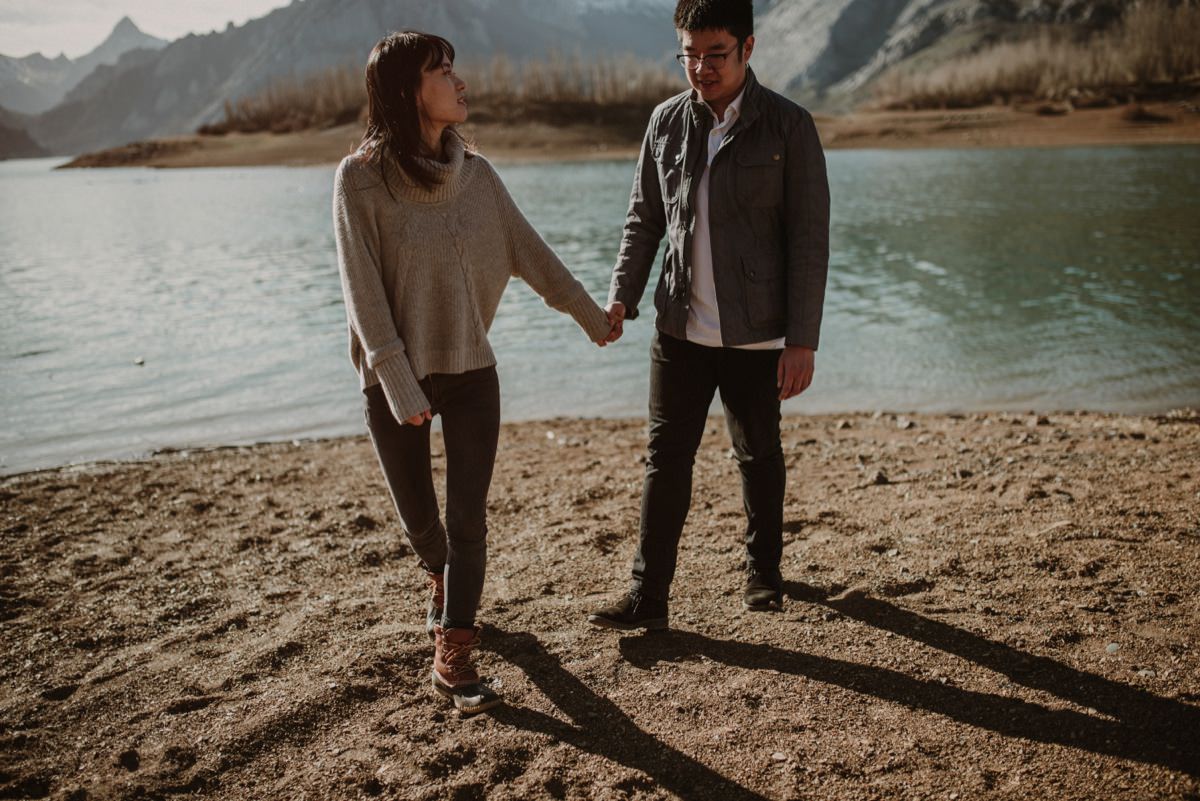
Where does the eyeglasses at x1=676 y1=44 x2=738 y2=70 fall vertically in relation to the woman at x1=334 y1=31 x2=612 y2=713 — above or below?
above

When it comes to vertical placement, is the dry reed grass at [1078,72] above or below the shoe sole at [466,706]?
above

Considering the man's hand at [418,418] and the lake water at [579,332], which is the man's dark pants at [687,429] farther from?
the lake water at [579,332]

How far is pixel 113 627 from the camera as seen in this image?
13.3 feet

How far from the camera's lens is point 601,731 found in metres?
3.07

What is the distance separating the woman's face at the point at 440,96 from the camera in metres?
2.89

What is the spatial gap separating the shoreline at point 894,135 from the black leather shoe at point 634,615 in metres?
56.5

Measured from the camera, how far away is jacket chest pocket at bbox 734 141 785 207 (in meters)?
3.29

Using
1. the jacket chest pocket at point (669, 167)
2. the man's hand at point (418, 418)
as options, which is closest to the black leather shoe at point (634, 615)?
the man's hand at point (418, 418)

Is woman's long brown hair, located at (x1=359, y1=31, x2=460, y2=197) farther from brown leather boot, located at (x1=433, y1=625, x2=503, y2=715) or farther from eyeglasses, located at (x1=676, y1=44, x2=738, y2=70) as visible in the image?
brown leather boot, located at (x1=433, y1=625, x2=503, y2=715)

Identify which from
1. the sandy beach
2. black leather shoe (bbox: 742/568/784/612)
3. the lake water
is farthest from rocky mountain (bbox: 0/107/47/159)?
black leather shoe (bbox: 742/568/784/612)

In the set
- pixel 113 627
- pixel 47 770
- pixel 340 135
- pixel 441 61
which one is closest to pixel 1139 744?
pixel 441 61

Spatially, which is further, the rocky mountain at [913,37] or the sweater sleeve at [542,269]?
the rocky mountain at [913,37]

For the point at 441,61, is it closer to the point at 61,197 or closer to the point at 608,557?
the point at 608,557

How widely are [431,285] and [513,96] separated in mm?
86389
